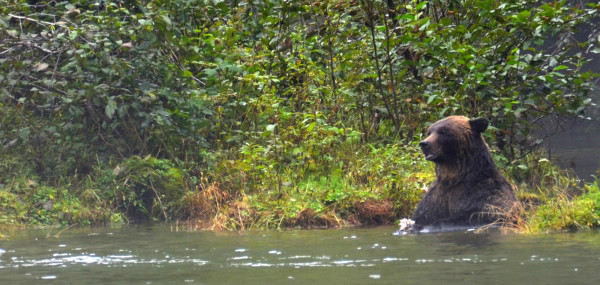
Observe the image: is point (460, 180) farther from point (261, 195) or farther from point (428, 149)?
point (261, 195)

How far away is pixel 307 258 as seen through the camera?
6426 millimetres

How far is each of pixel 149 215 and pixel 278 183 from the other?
2220 millimetres

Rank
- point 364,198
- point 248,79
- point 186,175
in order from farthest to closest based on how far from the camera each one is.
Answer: point 186,175
point 248,79
point 364,198

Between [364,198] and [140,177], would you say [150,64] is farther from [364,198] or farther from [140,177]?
[364,198]

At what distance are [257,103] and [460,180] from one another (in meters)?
3.28

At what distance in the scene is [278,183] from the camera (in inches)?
407

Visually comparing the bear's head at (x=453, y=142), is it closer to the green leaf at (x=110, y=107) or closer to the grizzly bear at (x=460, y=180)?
the grizzly bear at (x=460, y=180)

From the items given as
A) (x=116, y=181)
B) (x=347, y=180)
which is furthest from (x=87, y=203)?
(x=347, y=180)

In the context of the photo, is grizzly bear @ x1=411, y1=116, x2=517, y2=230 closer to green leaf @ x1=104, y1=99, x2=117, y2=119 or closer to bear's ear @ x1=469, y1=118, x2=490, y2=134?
bear's ear @ x1=469, y1=118, x2=490, y2=134

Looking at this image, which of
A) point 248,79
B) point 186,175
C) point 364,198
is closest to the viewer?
point 364,198

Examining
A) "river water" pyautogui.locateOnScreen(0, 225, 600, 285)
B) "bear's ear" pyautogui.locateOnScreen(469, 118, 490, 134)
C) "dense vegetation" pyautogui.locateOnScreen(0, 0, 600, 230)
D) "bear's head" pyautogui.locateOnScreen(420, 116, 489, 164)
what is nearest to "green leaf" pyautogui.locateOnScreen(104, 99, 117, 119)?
"dense vegetation" pyautogui.locateOnScreen(0, 0, 600, 230)

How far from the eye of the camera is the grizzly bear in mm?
8688

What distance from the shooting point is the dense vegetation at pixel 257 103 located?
34.2 ft

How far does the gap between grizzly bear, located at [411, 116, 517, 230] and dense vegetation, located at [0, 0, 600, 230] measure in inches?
43.6
